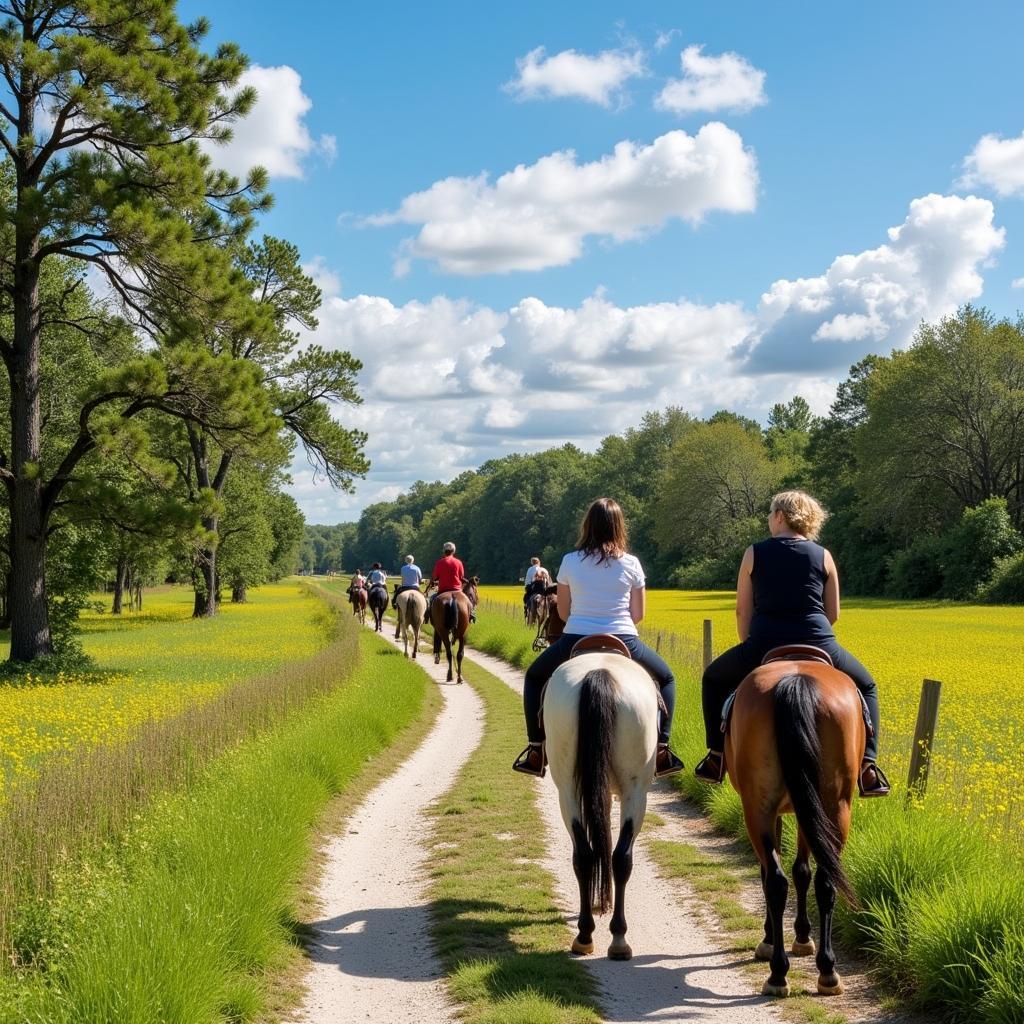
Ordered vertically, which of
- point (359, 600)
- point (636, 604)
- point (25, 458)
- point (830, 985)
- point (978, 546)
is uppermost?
point (25, 458)

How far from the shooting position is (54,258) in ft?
101

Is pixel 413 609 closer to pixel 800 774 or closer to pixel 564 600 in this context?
pixel 564 600

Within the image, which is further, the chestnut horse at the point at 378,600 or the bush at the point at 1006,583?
the bush at the point at 1006,583

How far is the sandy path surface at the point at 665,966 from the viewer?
16.8 ft

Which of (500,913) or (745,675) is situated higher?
(745,675)

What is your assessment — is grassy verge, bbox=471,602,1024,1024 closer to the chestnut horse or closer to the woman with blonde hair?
the woman with blonde hair

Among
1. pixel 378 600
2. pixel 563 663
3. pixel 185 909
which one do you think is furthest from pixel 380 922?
pixel 378 600

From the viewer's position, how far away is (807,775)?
17.2 feet

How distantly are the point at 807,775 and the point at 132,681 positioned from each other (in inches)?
684

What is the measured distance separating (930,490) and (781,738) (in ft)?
184

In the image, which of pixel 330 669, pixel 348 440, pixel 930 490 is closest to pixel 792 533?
pixel 330 669

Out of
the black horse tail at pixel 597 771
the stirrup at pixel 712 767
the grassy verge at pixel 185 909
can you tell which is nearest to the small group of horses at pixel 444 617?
the grassy verge at pixel 185 909

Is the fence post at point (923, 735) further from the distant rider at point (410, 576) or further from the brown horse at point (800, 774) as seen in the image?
the distant rider at point (410, 576)

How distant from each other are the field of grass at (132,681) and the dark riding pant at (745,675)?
565cm
